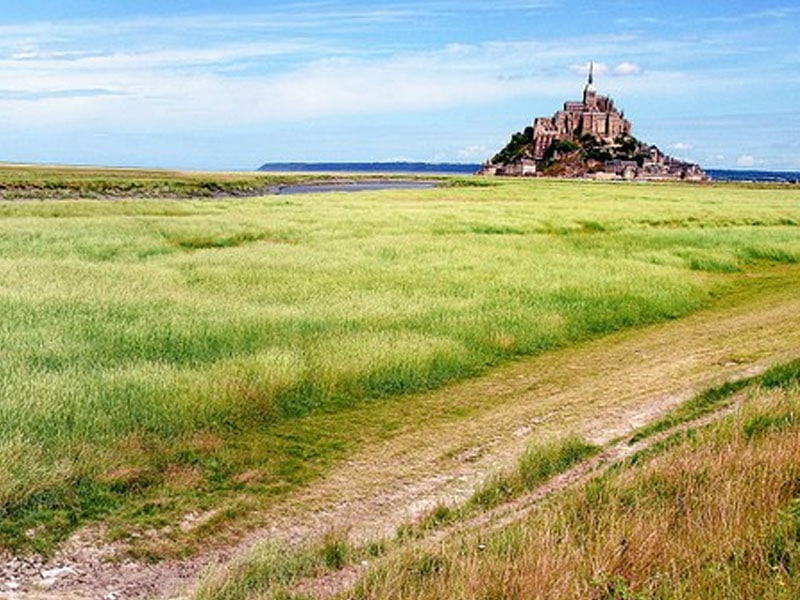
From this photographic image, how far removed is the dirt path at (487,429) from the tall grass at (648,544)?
216cm

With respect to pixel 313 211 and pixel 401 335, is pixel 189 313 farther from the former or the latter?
pixel 313 211

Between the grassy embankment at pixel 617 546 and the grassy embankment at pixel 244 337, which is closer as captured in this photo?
the grassy embankment at pixel 617 546

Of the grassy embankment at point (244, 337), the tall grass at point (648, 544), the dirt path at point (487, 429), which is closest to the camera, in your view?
the tall grass at point (648, 544)

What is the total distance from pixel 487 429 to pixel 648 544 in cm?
605

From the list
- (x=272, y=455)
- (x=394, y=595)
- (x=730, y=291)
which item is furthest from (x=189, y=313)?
(x=730, y=291)

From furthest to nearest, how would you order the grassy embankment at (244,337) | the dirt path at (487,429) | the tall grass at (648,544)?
the grassy embankment at (244,337) → the dirt path at (487,429) → the tall grass at (648,544)

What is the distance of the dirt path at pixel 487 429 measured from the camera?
23.6 ft

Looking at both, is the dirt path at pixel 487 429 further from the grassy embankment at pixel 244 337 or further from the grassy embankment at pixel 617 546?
the grassy embankment at pixel 617 546

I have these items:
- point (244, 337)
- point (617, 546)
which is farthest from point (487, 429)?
point (617, 546)

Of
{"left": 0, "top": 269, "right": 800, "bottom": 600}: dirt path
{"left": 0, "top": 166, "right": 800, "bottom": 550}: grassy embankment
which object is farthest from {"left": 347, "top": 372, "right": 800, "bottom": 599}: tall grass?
{"left": 0, "top": 166, "right": 800, "bottom": 550}: grassy embankment

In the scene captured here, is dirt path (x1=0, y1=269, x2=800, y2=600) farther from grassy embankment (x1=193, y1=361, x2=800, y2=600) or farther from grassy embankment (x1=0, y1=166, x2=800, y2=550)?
grassy embankment (x1=193, y1=361, x2=800, y2=600)

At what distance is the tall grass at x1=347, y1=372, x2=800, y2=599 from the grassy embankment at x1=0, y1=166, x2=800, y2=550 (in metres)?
3.53

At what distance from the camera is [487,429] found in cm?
1166

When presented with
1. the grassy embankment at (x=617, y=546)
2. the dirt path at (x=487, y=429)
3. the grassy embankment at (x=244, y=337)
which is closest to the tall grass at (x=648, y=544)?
the grassy embankment at (x=617, y=546)
